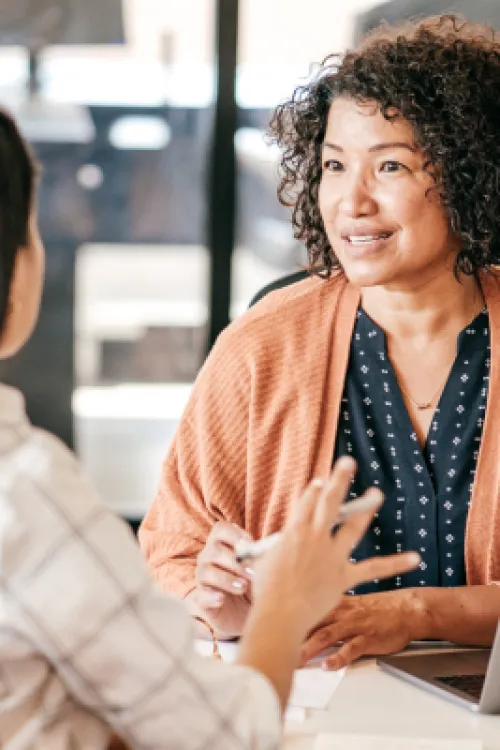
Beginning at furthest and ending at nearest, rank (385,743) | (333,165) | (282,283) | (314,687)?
(282,283) < (333,165) < (314,687) < (385,743)

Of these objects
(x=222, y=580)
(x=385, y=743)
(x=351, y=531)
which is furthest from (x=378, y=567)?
(x=222, y=580)

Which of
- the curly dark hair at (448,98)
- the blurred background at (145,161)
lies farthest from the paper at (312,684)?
the blurred background at (145,161)

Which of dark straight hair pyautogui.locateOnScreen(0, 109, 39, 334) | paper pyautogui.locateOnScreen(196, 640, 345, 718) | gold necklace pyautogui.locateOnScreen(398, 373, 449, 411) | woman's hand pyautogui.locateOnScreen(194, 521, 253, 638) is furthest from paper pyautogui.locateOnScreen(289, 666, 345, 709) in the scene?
dark straight hair pyautogui.locateOnScreen(0, 109, 39, 334)

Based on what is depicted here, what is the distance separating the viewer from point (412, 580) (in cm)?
185

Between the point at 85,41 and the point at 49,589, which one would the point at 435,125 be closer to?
the point at 49,589

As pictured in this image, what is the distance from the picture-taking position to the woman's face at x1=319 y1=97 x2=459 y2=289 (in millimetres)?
1909

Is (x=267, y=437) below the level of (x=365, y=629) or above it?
above

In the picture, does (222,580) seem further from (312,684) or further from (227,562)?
(312,684)

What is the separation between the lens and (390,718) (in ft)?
→ 4.60

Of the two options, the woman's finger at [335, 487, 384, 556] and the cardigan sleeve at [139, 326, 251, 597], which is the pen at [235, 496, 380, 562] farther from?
the cardigan sleeve at [139, 326, 251, 597]

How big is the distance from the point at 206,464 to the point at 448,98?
2.30ft

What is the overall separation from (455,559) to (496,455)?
0.57ft

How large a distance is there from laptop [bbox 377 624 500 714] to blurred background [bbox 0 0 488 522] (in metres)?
2.72

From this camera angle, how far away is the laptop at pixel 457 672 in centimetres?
139
